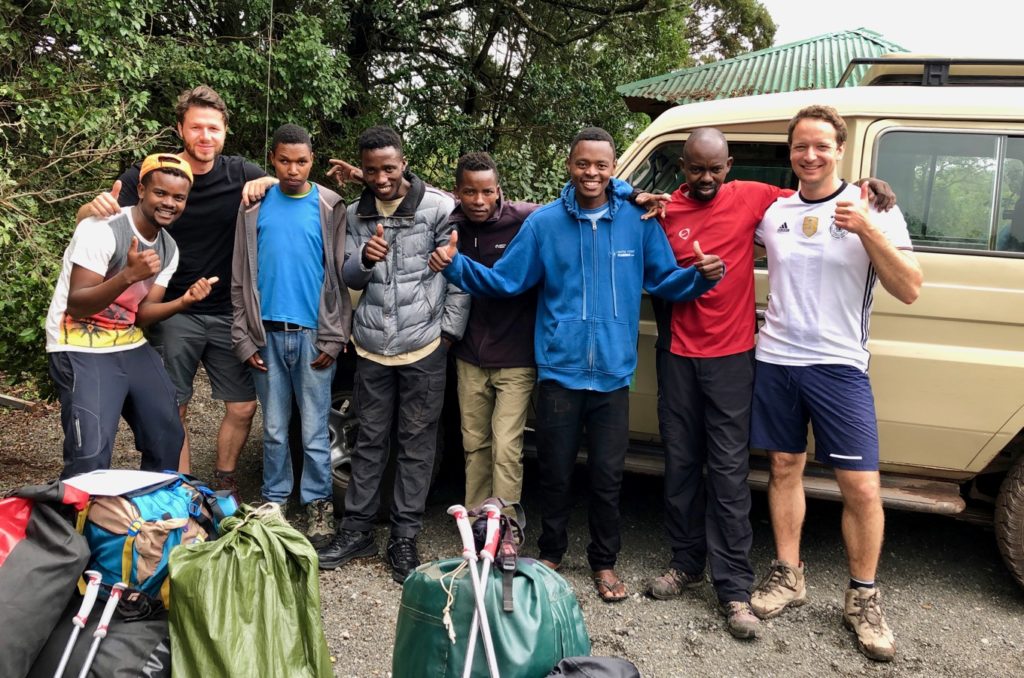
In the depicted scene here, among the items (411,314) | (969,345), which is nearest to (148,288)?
(411,314)

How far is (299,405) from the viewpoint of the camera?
398cm

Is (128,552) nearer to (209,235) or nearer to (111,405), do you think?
(111,405)

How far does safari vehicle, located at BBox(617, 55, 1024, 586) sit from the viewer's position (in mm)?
3512

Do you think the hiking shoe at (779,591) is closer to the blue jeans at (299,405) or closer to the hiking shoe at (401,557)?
the hiking shoe at (401,557)

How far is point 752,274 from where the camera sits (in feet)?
11.6

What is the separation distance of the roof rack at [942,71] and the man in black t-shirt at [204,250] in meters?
3.12

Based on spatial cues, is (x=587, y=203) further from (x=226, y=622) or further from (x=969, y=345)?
(x=226, y=622)

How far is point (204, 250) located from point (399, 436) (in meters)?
1.31

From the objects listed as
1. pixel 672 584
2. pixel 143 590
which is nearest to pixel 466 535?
pixel 143 590

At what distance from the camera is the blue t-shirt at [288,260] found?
382 centimetres

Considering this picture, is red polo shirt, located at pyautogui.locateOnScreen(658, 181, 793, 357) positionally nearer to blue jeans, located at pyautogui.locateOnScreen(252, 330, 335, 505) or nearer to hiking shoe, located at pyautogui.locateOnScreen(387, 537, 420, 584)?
hiking shoe, located at pyautogui.locateOnScreen(387, 537, 420, 584)

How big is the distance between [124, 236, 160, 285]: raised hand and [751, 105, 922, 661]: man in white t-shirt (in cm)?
249

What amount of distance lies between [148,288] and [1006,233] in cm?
373

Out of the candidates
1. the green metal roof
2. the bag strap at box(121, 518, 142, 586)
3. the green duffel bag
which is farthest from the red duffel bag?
the green metal roof
